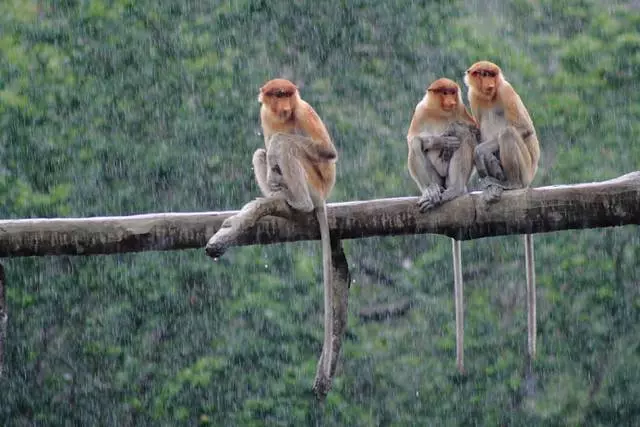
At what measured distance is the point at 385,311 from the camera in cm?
871

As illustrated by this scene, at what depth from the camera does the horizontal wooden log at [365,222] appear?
149 inches

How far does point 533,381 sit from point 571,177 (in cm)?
161

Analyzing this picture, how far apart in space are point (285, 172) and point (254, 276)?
433cm

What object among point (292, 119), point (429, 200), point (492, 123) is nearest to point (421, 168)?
point (492, 123)

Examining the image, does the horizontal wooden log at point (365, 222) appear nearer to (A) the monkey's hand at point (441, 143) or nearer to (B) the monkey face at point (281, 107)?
(B) the monkey face at point (281, 107)

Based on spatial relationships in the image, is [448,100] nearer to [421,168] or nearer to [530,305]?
[421,168]

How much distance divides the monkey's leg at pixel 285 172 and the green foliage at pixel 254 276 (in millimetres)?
4188

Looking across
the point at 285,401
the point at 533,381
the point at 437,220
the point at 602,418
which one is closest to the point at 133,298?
the point at 285,401

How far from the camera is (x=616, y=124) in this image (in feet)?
28.6

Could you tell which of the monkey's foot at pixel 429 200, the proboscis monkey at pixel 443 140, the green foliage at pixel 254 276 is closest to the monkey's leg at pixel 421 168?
the proboscis monkey at pixel 443 140

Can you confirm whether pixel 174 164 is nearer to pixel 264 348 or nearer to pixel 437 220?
pixel 264 348

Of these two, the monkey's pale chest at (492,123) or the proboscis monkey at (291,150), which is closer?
the proboscis monkey at (291,150)

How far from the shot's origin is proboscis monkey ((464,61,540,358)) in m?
4.69

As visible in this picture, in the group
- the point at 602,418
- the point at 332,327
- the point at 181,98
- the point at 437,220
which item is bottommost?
the point at 602,418
